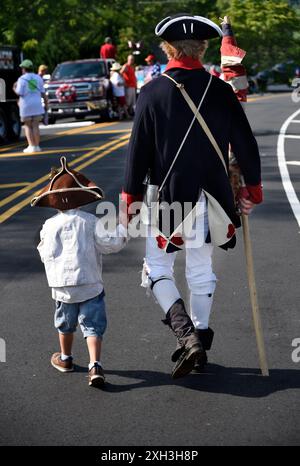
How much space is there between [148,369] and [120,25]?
56337mm

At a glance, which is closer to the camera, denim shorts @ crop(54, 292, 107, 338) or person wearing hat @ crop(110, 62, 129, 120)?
denim shorts @ crop(54, 292, 107, 338)

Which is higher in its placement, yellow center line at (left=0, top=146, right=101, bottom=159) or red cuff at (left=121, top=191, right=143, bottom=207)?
red cuff at (left=121, top=191, right=143, bottom=207)

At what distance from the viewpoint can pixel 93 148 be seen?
21078mm

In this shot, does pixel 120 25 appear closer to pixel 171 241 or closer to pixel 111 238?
pixel 171 241

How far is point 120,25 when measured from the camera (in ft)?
200

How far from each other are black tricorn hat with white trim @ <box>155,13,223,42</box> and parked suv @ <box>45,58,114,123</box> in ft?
78.8

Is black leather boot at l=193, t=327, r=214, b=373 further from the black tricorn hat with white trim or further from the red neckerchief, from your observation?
the black tricorn hat with white trim

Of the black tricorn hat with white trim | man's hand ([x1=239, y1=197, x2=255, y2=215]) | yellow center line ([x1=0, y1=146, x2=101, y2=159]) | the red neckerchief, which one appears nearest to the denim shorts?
man's hand ([x1=239, y1=197, x2=255, y2=215])

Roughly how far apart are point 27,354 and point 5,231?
496cm

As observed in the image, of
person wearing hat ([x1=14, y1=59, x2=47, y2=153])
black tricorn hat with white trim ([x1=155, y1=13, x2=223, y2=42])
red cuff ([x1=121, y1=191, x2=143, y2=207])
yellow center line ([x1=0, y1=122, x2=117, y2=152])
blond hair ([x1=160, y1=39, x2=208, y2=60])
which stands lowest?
yellow center line ([x1=0, y1=122, x2=117, y2=152])

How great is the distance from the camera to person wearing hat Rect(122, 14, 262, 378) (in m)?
5.86

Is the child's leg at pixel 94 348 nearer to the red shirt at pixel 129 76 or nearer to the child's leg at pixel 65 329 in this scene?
the child's leg at pixel 65 329

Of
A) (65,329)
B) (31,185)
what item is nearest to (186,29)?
(65,329)

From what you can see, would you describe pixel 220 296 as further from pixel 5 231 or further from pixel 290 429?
pixel 5 231
